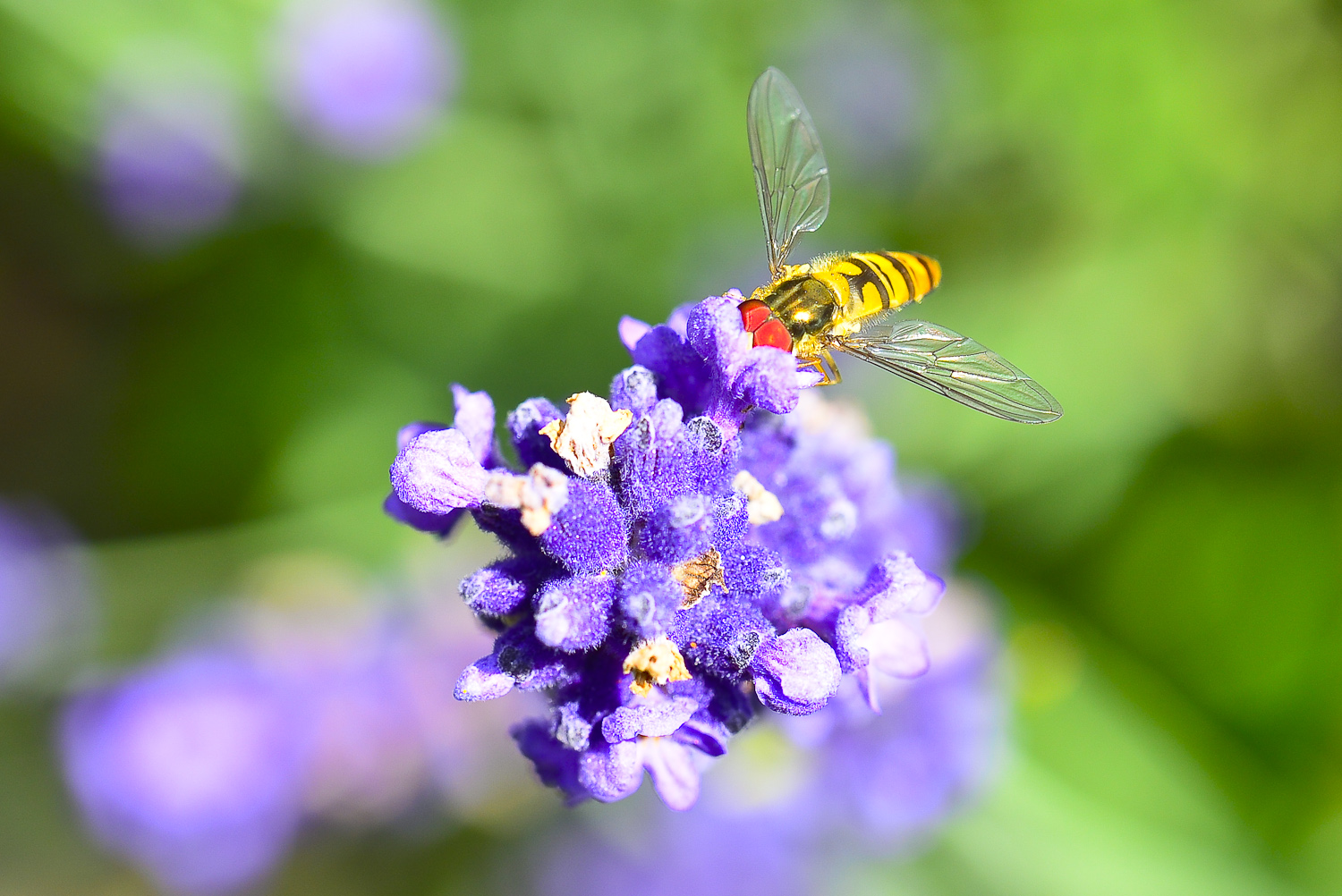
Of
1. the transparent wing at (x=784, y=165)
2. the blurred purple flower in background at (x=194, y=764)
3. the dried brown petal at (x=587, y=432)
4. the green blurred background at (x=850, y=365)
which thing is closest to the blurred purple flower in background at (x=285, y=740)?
the blurred purple flower in background at (x=194, y=764)

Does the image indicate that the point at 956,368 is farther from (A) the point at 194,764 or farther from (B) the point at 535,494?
(A) the point at 194,764

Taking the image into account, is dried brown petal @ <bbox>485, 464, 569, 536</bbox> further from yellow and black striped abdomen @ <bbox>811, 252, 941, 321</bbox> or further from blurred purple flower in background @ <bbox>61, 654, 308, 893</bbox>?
blurred purple flower in background @ <bbox>61, 654, 308, 893</bbox>

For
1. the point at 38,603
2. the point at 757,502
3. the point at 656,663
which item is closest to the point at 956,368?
the point at 757,502

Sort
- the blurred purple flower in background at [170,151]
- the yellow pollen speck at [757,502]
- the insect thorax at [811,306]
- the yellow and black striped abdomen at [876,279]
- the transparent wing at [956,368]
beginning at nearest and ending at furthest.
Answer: the yellow pollen speck at [757,502]
the transparent wing at [956,368]
the insect thorax at [811,306]
the yellow and black striped abdomen at [876,279]
the blurred purple flower in background at [170,151]

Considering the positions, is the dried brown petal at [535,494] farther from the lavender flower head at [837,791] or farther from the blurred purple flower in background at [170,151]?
the blurred purple flower in background at [170,151]

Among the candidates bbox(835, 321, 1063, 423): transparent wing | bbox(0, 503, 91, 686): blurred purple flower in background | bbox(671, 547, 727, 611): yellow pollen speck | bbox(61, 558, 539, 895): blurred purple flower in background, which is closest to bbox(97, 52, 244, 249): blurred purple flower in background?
bbox(0, 503, 91, 686): blurred purple flower in background

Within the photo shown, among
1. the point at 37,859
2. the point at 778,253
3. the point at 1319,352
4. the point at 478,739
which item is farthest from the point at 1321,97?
the point at 37,859

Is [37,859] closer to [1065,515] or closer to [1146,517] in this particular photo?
[1065,515]
